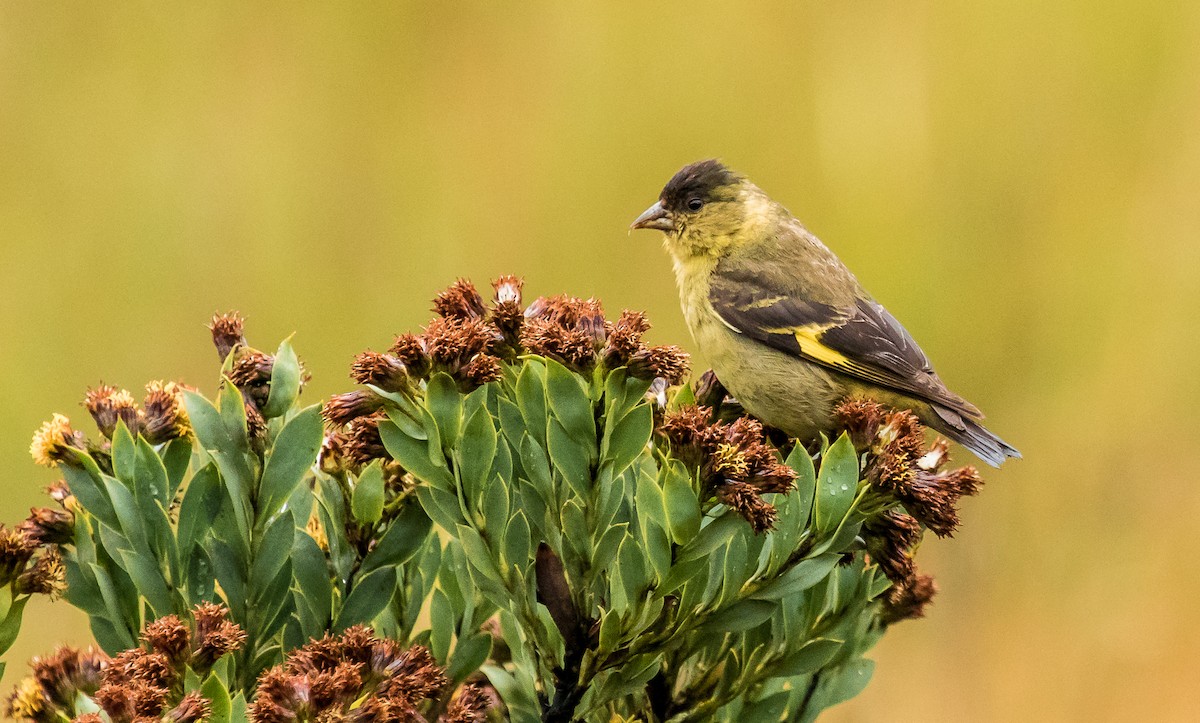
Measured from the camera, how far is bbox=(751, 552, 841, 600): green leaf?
1.18m

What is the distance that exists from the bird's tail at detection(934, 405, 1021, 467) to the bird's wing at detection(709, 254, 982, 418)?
2 centimetres

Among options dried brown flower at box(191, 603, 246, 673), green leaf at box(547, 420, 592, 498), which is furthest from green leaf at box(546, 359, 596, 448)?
dried brown flower at box(191, 603, 246, 673)

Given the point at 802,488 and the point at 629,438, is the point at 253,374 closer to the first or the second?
the point at 629,438

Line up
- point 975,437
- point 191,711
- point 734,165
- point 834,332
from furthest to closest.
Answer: point 734,165, point 834,332, point 975,437, point 191,711

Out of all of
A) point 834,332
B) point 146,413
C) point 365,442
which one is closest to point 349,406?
point 365,442

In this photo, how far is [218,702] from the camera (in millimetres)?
982

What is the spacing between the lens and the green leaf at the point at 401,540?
1291 mm

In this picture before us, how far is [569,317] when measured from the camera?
51.8 inches

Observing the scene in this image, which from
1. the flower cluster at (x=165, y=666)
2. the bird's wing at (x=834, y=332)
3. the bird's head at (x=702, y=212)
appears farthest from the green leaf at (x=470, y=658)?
the bird's head at (x=702, y=212)

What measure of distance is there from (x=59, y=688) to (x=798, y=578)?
0.70 meters

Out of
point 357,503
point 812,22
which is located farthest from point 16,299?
point 357,503

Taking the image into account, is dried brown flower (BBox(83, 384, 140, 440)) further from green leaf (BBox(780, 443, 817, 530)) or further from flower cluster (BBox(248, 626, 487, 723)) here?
green leaf (BBox(780, 443, 817, 530))

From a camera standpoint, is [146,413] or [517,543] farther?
[146,413]

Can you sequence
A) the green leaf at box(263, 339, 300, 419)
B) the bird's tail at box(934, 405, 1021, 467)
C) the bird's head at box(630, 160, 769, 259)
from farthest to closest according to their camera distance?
the bird's head at box(630, 160, 769, 259), the bird's tail at box(934, 405, 1021, 467), the green leaf at box(263, 339, 300, 419)
